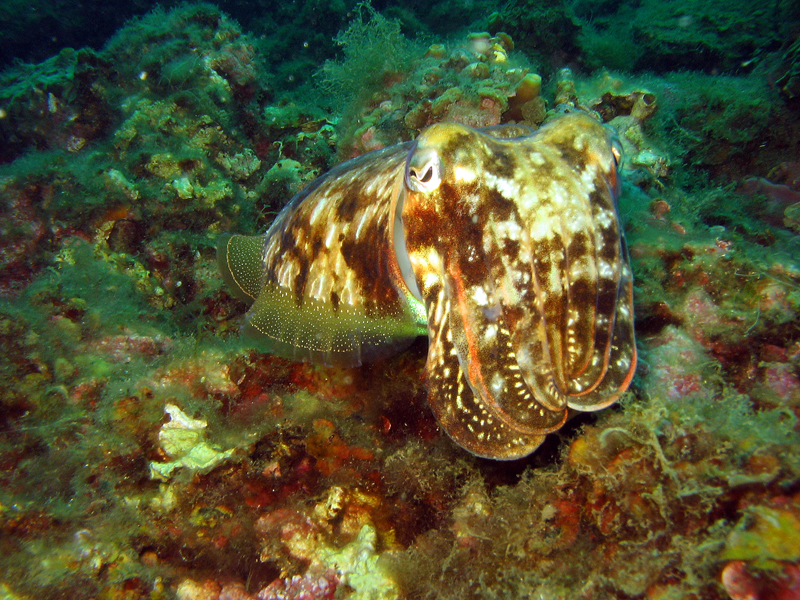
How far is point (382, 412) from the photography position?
11.7 ft

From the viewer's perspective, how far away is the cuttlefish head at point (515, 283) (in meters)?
2.13

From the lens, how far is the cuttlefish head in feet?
6.99

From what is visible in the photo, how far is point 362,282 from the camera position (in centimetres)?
313

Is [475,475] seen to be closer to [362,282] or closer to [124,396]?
[362,282]

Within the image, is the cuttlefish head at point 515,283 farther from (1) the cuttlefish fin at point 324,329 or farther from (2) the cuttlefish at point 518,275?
(1) the cuttlefish fin at point 324,329

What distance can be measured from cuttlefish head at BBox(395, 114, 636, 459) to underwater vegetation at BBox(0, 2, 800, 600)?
0.43 meters

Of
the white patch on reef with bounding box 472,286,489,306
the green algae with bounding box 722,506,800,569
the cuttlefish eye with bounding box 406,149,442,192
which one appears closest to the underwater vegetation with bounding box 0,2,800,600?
the green algae with bounding box 722,506,800,569

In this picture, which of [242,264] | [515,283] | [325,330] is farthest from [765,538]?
[242,264]

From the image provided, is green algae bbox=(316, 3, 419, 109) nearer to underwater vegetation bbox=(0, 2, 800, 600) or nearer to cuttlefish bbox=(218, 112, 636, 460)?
underwater vegetation bbox=(0, 2, 800, 600)

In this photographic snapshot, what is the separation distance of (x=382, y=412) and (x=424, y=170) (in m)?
2.22

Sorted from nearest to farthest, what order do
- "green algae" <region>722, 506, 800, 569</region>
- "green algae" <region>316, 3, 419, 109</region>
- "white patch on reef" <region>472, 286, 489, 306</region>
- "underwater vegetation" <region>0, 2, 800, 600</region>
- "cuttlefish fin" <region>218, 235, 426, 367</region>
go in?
"green algae" <region>722, 506, 800, 569</region>
"underwater vegetation" <region>0, 2, 800, 600</region>
"white patch on reef" <region>472, 286, 489, 306</region>
"cuttlefish fin" <region>218, 235, 426, 367</region>
"green algae" <region>316, 3, 419, 109</region>

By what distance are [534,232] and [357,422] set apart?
2296mm

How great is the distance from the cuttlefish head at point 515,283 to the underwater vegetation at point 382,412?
43cm

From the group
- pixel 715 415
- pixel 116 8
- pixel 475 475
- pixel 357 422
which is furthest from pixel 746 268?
pixel 116 8
